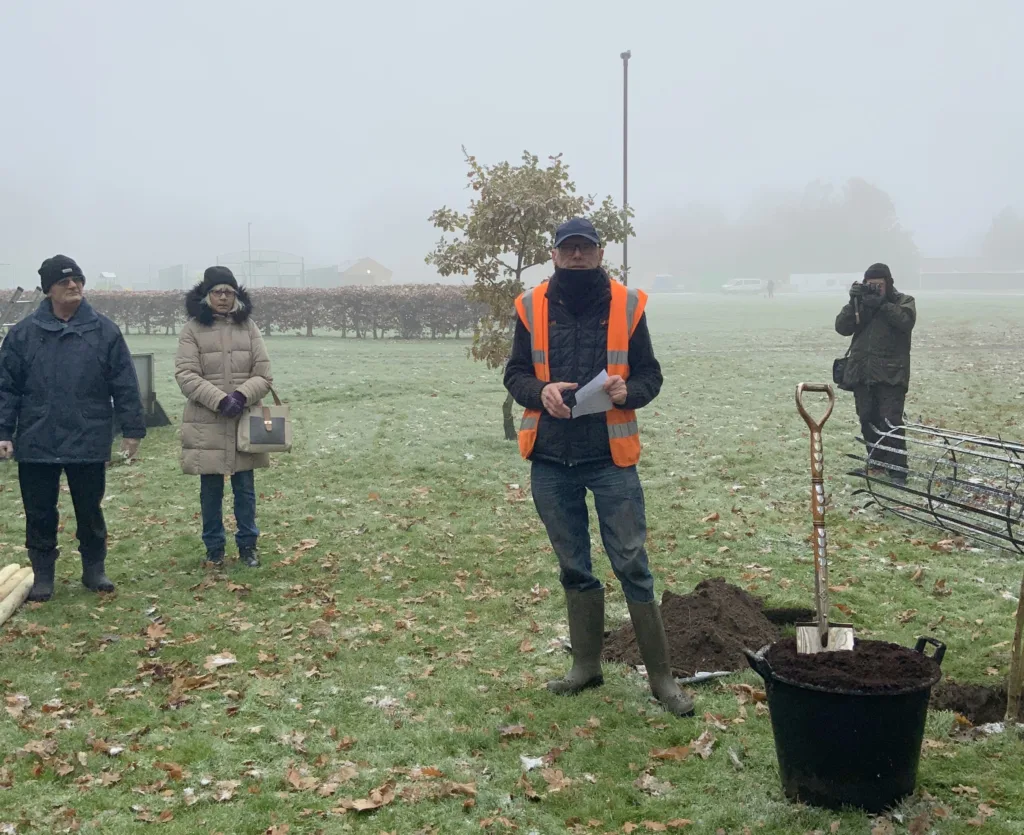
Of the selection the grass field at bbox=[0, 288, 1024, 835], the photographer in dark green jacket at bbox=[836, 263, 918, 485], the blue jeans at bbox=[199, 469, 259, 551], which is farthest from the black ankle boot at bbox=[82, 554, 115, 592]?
the photographer in dark green jacket at bbox=[836, 263, 918, 485]

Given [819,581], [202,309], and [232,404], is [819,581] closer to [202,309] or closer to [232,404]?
[232,404]

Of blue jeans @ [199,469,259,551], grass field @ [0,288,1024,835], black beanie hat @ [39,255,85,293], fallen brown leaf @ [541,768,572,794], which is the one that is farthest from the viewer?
blue jeans @ [199,469,259,551]

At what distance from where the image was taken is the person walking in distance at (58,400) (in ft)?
22.5

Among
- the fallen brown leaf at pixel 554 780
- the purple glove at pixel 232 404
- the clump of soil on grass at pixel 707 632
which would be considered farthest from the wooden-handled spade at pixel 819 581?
the purple glove at pixel 232 404

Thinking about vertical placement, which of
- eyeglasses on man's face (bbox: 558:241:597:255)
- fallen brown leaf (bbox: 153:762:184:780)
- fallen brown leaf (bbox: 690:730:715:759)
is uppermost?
eyeglasses on man's face (bbox: 558:241:597:255)

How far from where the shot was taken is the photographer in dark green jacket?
32.8 feet

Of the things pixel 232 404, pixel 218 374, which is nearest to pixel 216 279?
pixel 218 374

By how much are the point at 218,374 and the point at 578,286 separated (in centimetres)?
370

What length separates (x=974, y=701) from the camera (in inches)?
192

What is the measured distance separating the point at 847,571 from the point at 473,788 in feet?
12.8

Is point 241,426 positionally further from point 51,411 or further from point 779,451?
point 779,451

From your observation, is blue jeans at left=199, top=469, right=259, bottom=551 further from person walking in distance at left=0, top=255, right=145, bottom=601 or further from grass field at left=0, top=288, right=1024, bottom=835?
person walking in distance at left=0, top=255, right=145, bottom=601

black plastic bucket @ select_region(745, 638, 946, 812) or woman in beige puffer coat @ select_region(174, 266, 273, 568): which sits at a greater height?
woman in beige puffer coat @ select_region(174, 266, 273, 568)

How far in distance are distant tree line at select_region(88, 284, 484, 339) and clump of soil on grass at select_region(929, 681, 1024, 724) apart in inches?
1066
